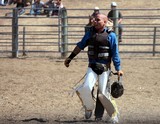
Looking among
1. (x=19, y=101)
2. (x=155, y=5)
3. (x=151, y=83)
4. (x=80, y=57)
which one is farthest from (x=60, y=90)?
(x=155, y=5)

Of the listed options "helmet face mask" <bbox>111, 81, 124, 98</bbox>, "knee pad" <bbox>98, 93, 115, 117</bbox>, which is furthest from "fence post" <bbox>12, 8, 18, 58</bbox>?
"knee pad" <bbox>98, 93, 115, 117</bbox>

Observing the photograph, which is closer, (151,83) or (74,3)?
(151,83)

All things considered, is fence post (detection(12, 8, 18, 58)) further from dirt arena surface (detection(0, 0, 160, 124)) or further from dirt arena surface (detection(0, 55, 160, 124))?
dirt arena surface (detection(0, 55, 160, 124))

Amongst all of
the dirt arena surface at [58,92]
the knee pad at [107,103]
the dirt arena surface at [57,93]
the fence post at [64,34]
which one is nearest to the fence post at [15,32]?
the dirt arena surface at [58,92]

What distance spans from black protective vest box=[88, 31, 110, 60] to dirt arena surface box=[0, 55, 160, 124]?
3.06 ft

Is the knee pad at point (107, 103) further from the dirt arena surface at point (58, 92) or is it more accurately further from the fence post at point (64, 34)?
the fence post at point (64, 34)

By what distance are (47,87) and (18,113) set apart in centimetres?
247

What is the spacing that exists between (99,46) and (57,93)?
3008mm

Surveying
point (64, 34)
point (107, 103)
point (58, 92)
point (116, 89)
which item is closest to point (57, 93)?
point (58, 92)

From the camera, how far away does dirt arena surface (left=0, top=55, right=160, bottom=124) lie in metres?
7.94

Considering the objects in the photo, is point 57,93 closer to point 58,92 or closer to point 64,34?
point 58,92

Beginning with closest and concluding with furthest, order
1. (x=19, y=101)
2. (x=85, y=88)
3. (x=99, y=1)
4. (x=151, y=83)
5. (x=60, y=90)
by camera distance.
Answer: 1. (x=85, y=88)
2. (x=19, y=101)
3. (x=60, y=90)
4. (x=151, y=83)
5. (x=99, y=1)

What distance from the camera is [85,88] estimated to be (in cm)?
718

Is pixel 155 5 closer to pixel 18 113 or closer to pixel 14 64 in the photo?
pixel 14 64
